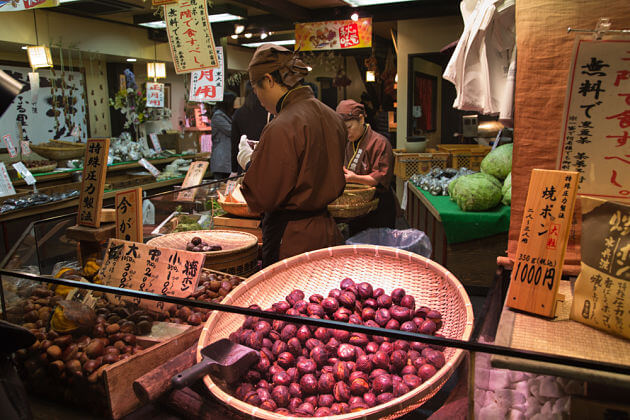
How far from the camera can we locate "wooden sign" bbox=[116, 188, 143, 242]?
228 centimetres

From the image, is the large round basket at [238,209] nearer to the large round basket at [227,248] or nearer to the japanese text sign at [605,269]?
the large round basket at [227,248]

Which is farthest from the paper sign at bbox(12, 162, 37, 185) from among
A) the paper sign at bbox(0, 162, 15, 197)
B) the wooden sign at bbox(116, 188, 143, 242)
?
the wooden sign at bbox(116, 188, 143, 242)

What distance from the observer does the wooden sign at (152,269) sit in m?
1.78

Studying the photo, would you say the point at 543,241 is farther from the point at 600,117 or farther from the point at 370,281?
the point at 370,281

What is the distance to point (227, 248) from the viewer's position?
9.64 feet

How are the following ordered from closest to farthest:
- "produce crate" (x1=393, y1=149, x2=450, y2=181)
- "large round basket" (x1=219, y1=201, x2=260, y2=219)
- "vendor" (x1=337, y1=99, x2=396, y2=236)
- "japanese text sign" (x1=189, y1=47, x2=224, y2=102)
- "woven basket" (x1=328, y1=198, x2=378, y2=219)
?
"large round basket" (x1=219, y1=201, x2=260, y2=219) → "woven basket" (x1=328, y1=198, x2=378, y2=219) → "vendor" (x1=337, y1=99, x2=396, y2=236) → "japanese text sign" (x1=189, y1=47, x2=224, y2=102) → "produce crate" (x1=393, y1=149, x2=450, y2=181)

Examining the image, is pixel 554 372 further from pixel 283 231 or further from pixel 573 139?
pixel 283 231

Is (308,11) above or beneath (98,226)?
above

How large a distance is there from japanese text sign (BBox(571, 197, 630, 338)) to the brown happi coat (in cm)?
151

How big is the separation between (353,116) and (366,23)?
437 cm

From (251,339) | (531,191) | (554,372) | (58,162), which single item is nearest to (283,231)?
(251,339)

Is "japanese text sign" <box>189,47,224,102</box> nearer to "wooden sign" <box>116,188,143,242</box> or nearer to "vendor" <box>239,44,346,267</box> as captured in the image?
"vendor" <box>239,44,346,267</box>

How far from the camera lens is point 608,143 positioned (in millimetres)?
1569

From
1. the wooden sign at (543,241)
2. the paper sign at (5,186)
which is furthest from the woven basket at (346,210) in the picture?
the paper sign at (5,186)
